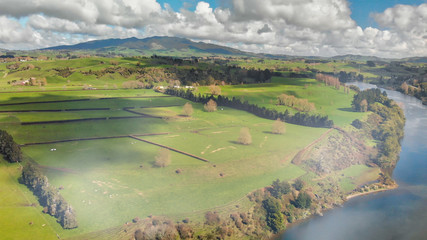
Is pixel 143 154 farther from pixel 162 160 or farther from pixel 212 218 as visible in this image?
pixel 212 218

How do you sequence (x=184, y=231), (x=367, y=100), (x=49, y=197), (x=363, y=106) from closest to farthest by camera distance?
(x=184, y=231), (x=49, y=197), (x=363, y=106), (x=367, y=100)

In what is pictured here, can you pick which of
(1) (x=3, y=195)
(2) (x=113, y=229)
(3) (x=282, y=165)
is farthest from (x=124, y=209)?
(3) (x=282, y=165)

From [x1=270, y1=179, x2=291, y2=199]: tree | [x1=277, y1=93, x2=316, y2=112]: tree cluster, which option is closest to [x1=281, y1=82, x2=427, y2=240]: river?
[x1=270, y1=179, x2=291, y2=199]: tree

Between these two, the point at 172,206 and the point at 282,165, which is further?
the point at 282,165

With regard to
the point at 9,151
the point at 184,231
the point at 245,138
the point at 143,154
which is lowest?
the point at 184,231

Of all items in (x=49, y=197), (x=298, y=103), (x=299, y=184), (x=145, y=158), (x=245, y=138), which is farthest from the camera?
(x=298, y=103)

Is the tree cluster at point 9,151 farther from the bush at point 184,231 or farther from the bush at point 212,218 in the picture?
the bush at point 212,218

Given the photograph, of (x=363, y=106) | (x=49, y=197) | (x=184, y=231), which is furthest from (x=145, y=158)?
(x=363, y=106)

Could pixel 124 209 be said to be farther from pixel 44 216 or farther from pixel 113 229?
pixel 44 216

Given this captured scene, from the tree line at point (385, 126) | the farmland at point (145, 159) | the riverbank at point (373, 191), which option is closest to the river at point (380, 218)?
the riverbank at point (373, 191)
